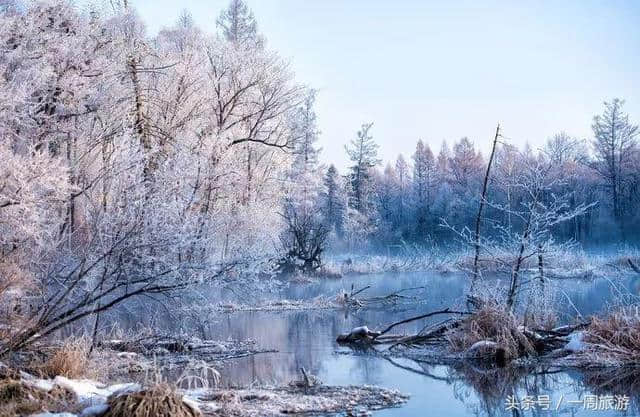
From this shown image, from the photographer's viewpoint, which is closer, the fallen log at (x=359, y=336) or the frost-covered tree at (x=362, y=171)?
the fallen log at (x=359, y=336)

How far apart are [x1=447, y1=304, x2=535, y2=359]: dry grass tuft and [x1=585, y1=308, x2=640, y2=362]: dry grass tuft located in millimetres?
1195

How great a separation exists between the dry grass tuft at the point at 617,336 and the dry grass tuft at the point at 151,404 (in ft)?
26.4

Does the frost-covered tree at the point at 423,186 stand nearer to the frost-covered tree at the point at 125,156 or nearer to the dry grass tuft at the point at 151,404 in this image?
the frost-covered tree at the point at 125,156

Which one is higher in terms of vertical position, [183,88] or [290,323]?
[183,88]

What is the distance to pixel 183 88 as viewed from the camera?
82.6 ft

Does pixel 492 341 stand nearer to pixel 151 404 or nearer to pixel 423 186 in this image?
pixel 151 404

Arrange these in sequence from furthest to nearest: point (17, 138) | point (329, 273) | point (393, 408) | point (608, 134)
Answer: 1. point (608, 134)
2. point (329, 273)
3. point (17, 138)
4. point (393, 408)

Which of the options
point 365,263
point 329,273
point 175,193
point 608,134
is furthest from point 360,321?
point 608,134

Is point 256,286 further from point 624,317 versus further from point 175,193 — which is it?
point 624,317

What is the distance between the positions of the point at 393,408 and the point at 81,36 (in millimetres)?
13245

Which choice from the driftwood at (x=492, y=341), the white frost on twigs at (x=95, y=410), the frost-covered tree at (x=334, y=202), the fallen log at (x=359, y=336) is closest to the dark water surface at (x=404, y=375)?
the fallen log at (x=359, y=336)

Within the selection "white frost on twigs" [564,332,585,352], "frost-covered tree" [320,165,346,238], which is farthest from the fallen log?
"frost-covered tree" [320,165,346,238]

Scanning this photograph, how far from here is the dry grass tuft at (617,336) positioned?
12.4m

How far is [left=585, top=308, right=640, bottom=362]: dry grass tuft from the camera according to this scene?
12376mm
